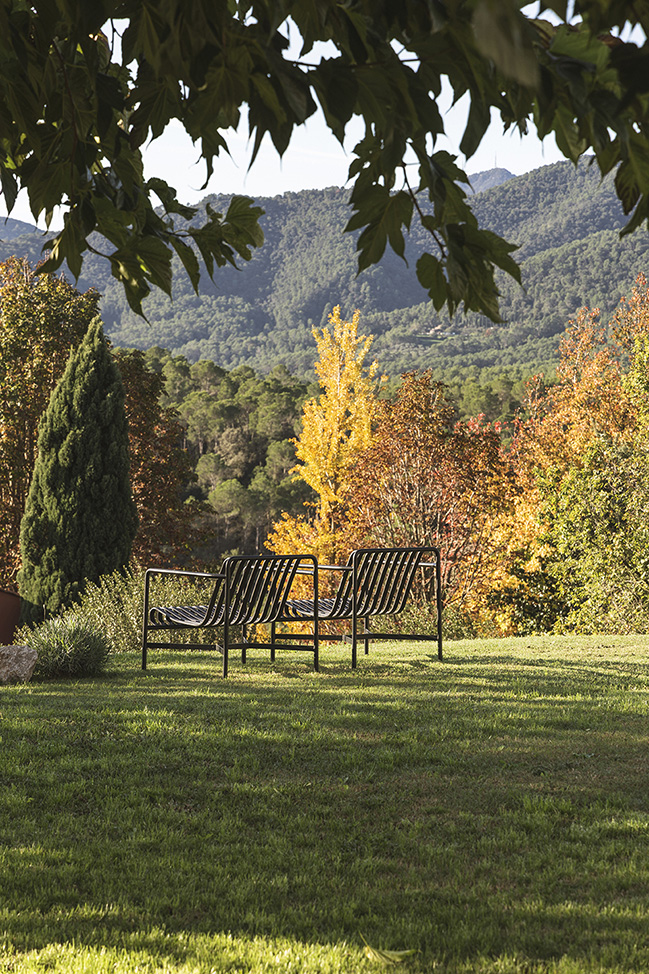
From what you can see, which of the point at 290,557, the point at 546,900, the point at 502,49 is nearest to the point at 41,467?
the point at 290,557

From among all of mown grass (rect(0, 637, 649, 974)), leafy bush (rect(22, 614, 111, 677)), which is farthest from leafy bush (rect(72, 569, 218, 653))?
mown grass (rect(0, 637, 649, 974))

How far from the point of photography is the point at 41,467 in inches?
517

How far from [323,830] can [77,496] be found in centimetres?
1053

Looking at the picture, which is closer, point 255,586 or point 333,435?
point 255,586

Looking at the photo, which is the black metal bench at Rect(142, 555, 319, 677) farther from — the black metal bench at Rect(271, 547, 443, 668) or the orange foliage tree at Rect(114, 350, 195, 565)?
the orange foliage tree at Rect(114, 350, 195, 565)

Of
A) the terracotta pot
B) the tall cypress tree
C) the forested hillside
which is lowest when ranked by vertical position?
the terracotta pot

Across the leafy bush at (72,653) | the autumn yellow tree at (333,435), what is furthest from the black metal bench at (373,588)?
the autumn yellow tree at (333,435)

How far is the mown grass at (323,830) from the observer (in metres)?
2.28

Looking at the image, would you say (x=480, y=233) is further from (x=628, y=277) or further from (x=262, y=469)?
(x=628, y=277)

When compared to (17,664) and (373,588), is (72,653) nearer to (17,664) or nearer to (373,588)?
(17,664)

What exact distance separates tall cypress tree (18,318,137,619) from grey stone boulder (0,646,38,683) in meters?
6.55

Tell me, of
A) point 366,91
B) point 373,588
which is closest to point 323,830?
point 366,91

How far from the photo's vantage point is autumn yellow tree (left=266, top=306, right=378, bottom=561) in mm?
16734

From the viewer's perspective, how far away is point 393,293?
246 ft
